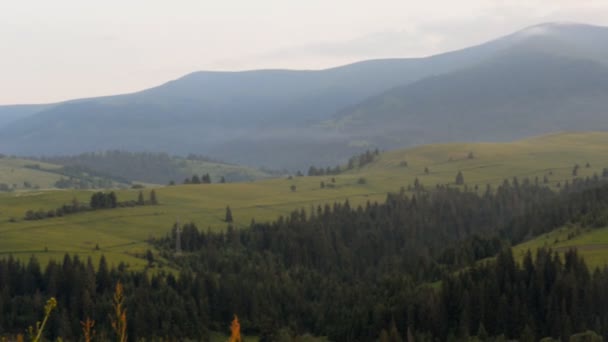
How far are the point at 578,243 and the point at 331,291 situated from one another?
44915 mm

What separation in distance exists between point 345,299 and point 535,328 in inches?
1683

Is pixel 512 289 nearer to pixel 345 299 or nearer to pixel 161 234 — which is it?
pixel 345 299

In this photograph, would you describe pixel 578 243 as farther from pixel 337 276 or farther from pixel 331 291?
pixel 337 276

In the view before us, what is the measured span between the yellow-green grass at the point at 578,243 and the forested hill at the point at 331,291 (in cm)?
363

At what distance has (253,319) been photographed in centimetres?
13675

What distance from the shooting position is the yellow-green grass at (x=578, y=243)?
124625 mm

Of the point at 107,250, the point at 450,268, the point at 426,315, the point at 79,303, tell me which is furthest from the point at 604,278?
the point at 107,250

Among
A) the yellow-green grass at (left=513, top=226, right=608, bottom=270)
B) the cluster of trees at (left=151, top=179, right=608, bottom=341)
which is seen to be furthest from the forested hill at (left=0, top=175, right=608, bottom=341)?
the yellow-green grass at (left=513, top=226, right=608, bottom=270)

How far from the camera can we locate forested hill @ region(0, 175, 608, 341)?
4240 inches

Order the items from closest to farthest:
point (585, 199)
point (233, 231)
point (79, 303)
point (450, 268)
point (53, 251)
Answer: point (79, 303), point (450, 268), point (53, 251), point (585, 199), point (233, 231)

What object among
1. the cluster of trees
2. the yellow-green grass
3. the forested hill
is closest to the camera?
the forested hill

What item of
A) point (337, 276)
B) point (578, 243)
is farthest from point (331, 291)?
point (578, 243)

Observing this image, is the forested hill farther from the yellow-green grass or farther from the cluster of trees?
the yellow-green grass

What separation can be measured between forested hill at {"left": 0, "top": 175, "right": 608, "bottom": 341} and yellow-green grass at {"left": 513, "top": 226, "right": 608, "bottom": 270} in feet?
11.9
